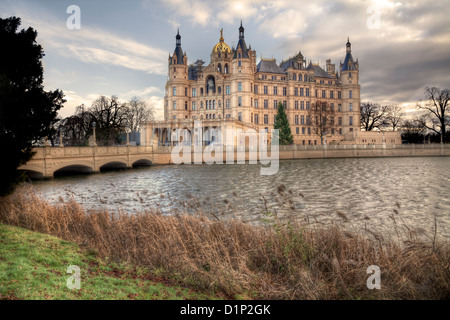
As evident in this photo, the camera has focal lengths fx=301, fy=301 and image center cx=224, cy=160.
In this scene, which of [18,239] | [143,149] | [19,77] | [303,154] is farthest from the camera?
[303,154]

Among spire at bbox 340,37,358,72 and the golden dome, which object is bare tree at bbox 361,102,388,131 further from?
the golden dome

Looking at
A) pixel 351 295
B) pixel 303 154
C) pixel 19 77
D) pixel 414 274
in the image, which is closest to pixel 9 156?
pixel 19 77

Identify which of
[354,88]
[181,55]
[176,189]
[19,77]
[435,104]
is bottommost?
[176,189]

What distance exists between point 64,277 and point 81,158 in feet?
91.8

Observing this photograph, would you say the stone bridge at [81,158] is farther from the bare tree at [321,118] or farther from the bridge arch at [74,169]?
the bare tree at [321,118]

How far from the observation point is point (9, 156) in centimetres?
1052

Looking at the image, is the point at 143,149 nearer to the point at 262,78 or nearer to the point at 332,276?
the point at 332,276

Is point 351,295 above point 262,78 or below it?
below

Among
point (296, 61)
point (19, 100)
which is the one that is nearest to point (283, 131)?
point (296, 61)

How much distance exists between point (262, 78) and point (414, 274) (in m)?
76.8

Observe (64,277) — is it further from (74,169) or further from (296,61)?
(296,61)

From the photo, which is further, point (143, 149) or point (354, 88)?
point (354, 88)

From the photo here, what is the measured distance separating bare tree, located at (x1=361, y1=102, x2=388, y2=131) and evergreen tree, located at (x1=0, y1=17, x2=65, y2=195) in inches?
3673

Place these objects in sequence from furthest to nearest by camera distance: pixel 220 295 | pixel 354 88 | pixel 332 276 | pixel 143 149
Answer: pixel 354 88 < pixel 143 149 < pixel 332 276 < pixel 220 295
